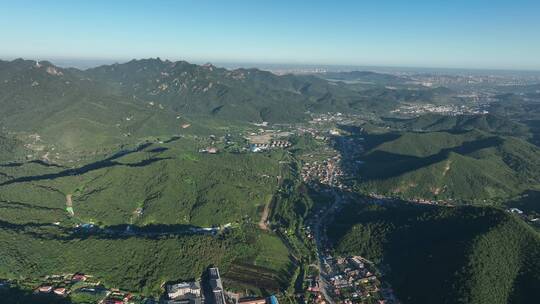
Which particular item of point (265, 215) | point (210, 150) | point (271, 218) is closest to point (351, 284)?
point (271, 218)

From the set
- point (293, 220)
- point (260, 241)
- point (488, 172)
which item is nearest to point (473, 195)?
point (488, 172)

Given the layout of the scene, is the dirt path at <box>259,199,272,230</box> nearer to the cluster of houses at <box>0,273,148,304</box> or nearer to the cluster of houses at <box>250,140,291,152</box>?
the cluster of houses at <box>0,273,148,304</box>

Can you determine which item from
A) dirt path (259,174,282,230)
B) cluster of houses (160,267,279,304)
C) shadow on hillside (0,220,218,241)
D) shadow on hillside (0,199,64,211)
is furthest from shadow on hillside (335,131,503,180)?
shadow on hillside (0,199,64,211)

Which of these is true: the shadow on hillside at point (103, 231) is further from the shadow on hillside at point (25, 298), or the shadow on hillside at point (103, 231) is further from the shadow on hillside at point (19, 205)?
the shadow on hillside at point (25, 298)

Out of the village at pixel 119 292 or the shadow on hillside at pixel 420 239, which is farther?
the shadow on hillside at pixel 420 239

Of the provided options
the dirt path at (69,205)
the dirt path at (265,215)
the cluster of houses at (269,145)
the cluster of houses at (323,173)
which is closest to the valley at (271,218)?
the dirt path at (69,205)

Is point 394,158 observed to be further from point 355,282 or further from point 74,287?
point 74,287

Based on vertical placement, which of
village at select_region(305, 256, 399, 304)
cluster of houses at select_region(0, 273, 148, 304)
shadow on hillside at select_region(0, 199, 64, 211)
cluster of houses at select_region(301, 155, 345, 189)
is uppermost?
shadow on hillside at select_region(0, 199, 64, 211)
